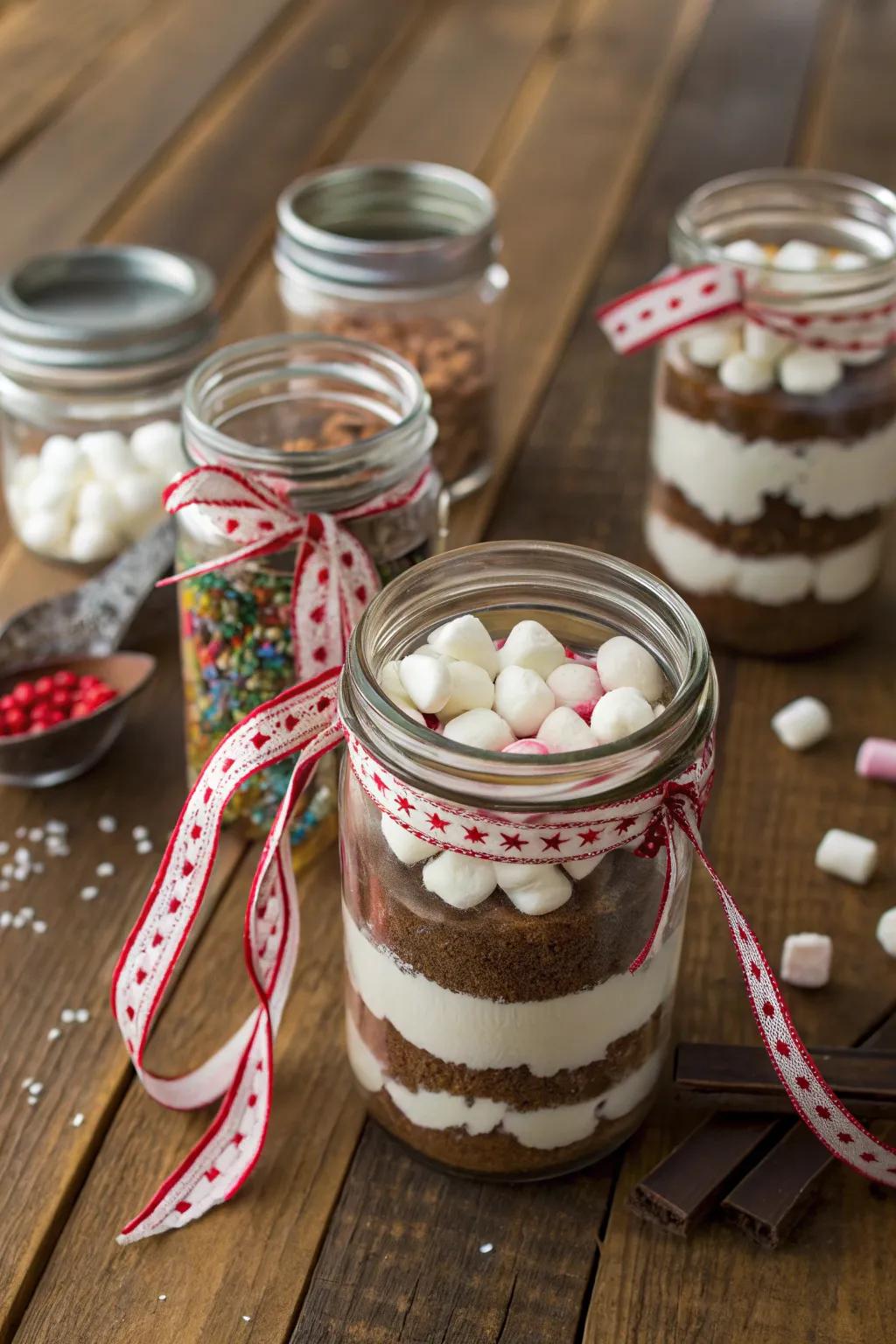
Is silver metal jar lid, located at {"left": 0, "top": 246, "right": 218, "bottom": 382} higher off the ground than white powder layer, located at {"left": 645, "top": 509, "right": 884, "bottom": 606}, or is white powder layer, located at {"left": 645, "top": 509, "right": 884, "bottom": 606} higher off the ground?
silver metal jar lid, located at {"left": 0, "top": 246, "right": 218, "bottom": 382}

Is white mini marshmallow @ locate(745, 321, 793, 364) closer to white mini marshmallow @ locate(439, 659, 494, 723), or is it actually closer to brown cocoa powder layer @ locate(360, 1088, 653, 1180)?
white mini marshmallow @ locate(439, 659, 494, 723)

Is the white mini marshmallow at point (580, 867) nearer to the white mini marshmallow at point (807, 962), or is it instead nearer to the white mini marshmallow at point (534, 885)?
the white mini marshmallow at point (534, 885)

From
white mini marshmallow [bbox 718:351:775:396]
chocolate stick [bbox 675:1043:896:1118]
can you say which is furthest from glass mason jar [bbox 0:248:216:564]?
chocolate stick [bbox 675:1043:896:1118]

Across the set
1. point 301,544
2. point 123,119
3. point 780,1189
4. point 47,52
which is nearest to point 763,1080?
point 780,1189

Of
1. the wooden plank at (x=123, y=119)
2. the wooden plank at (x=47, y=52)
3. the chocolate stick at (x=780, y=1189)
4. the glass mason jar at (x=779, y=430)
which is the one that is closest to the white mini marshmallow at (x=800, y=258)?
the glass mason jar at (x=779, y=430)

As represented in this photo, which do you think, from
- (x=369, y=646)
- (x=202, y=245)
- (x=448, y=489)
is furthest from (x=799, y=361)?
(x=202, y=245)

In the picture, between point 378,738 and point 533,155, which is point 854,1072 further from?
point 533,155

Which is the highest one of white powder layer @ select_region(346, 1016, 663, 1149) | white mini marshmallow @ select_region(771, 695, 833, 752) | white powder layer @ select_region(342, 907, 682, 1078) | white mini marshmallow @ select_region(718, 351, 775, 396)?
→ white mini marshmallow @ select_region(718, 351, 775, 396)
